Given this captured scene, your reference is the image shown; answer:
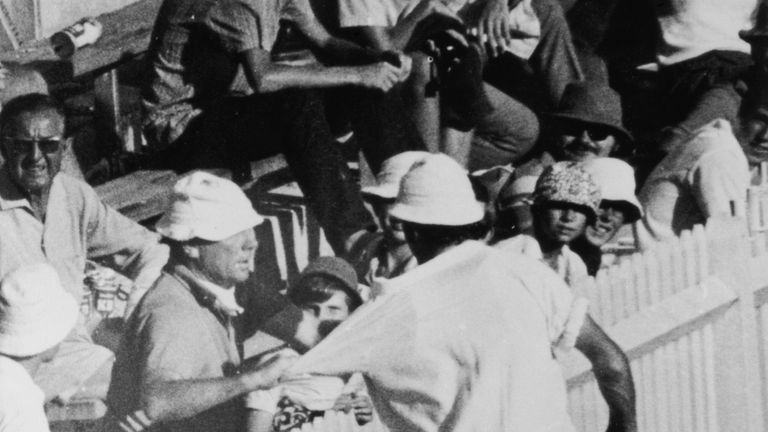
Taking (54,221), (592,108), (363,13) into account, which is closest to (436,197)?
(54,221)

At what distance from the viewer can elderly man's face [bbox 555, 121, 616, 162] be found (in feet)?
37.4

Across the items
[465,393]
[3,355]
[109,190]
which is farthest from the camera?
[109,190]

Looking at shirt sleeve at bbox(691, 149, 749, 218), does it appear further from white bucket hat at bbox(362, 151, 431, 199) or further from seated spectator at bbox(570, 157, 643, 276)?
white bucket hat at bbox(362, 151, 431, 199)

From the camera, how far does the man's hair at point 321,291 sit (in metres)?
9.65

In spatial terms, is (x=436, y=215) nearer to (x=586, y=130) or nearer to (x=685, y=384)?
(x=685, y=384)

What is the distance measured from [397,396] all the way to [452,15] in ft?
12.1

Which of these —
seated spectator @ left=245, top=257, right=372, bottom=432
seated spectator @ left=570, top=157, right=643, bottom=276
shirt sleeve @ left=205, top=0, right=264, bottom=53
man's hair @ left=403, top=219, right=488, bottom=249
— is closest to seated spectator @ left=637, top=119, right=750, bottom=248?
seated spectator @ left=570, top=157, right=643, bottom=276

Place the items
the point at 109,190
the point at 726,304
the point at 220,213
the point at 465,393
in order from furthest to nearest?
the point at 109,190
the point at 726,304
the point at 220,213
the point at 465,393

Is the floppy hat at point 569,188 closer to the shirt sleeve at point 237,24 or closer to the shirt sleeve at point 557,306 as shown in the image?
the shirt sleeve at point 237,24

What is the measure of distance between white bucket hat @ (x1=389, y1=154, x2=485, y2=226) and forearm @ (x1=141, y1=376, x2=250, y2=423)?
790 millimetres

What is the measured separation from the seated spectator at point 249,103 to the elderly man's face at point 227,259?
171cm

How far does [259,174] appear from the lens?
1141 cm

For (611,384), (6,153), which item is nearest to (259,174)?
(6,153)

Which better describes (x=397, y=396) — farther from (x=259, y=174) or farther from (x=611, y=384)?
(x=259, y=174)
